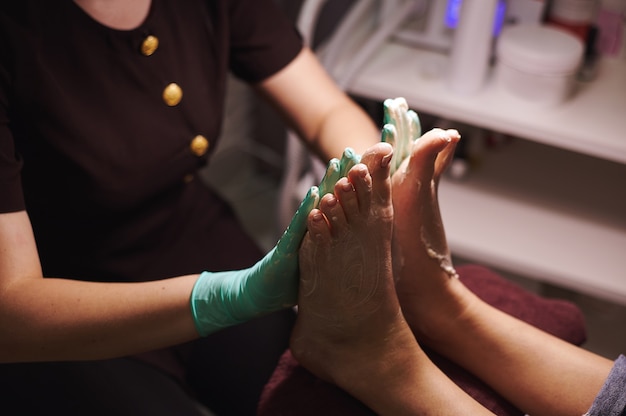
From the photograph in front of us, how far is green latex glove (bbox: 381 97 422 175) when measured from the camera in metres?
0.86

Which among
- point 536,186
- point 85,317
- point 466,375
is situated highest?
point 85,317

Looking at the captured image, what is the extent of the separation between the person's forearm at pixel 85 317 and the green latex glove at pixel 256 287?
0.02m

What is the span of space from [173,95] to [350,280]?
374mm

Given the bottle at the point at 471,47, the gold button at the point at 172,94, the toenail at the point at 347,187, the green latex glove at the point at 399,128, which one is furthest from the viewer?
the bottle at the point at 471,47

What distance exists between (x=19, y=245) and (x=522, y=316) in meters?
0.66

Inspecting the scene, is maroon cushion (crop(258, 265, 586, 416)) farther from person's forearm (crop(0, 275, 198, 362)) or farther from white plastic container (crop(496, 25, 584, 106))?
white plastic container (crop(496, 25, 584, 106))

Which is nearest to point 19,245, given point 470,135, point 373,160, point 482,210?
point 373,160

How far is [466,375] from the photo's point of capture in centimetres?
91

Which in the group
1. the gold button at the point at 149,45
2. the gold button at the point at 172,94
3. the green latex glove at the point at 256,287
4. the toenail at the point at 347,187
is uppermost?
the gold button at the point at 149,45

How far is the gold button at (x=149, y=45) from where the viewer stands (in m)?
0.94

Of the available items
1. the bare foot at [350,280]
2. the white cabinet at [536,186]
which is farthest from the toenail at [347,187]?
the white cabinet at [536,186]

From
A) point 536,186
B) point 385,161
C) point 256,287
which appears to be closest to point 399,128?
point 385,161

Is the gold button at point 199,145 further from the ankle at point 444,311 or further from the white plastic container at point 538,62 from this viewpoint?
the white plastic container at point 538,62

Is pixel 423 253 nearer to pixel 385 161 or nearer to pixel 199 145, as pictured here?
pixel 385 161
